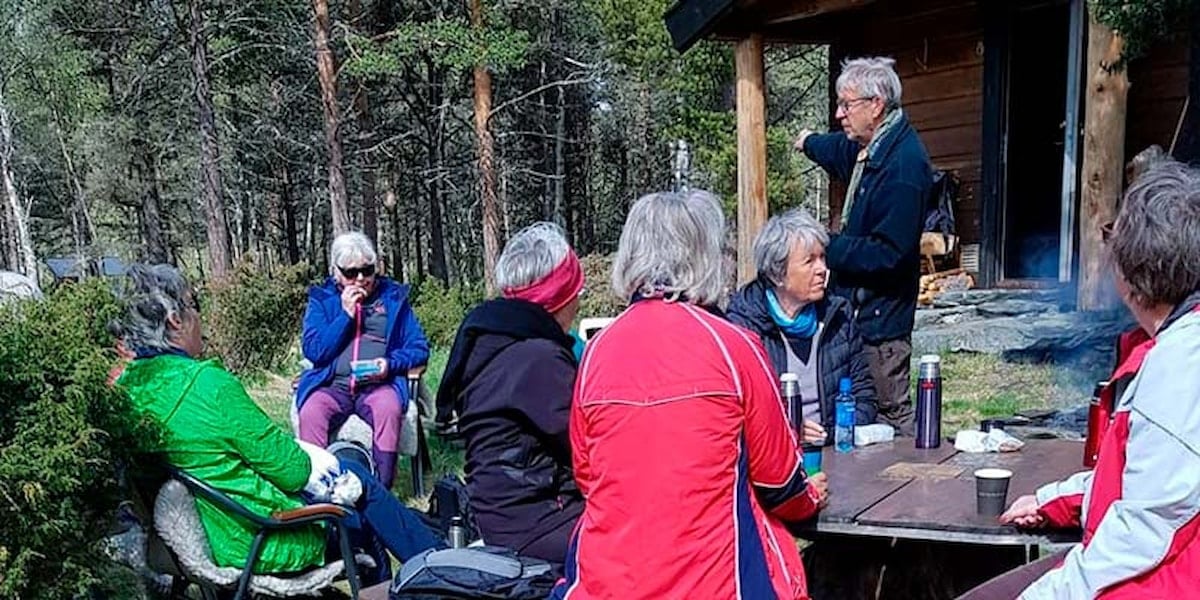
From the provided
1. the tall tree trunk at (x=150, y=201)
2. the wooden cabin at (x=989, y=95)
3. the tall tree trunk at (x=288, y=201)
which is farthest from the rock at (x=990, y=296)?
the tall tree trunk at (x=288, y=201)

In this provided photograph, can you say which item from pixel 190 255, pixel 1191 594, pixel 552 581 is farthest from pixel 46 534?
pixel 190 255

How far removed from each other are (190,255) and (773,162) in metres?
30.4

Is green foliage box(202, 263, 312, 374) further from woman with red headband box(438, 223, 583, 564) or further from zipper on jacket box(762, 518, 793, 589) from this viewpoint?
zipper on jacket box(762, 518, 793, 589)

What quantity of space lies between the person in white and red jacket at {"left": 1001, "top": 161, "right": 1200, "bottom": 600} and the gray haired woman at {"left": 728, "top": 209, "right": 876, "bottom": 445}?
Result: 126 cm

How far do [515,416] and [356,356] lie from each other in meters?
2.36

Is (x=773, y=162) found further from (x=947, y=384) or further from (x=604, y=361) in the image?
(x=604, y=361)

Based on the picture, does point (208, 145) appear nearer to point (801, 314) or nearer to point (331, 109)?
point (331, 109)

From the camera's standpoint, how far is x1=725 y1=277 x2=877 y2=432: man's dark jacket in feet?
9.93

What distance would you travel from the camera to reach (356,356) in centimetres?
470

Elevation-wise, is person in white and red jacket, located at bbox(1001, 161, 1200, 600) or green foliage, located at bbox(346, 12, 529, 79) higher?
green foliage, located at bbox(346, 12, 529, 79)

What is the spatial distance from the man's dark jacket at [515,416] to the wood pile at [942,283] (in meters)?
5.93

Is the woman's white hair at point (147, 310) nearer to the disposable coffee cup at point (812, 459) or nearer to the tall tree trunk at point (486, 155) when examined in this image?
the disposable coffee cup at point (812, 459)

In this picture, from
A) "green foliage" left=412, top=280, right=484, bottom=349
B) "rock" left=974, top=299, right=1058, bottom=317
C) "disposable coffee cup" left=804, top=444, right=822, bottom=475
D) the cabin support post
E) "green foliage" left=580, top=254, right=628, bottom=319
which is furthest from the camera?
"green foliage" left=580, top=254, right=628, bottom=319

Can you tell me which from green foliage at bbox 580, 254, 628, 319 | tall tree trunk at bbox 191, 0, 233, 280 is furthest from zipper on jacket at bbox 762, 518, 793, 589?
tall tree trunk at bbox 191, 0, 233, 280
